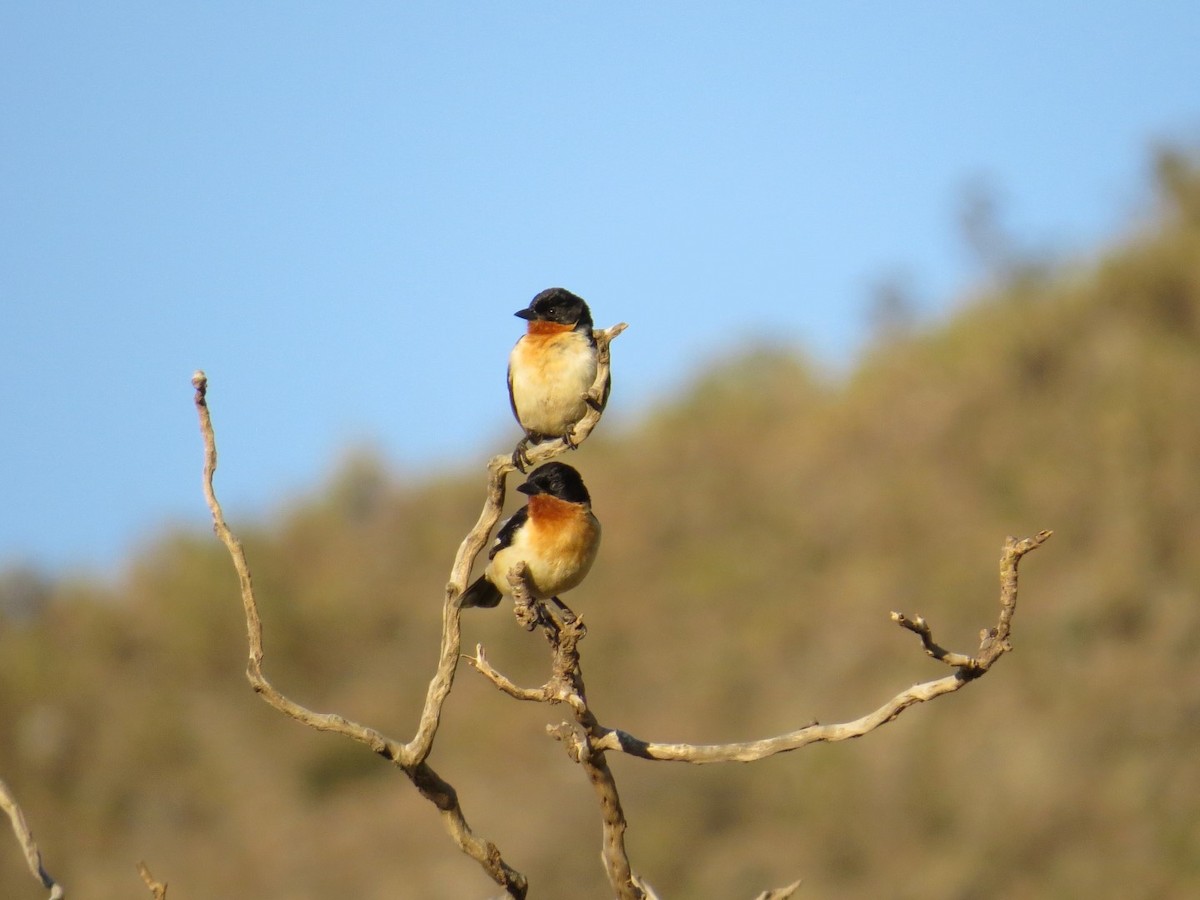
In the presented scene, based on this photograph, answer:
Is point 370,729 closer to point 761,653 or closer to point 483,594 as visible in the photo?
point 483,594

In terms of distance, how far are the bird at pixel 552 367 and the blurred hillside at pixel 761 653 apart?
10.5 meters

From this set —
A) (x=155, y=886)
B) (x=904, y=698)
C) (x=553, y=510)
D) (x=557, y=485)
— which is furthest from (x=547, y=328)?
(x=155, y=886)

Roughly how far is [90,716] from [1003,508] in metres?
14.0

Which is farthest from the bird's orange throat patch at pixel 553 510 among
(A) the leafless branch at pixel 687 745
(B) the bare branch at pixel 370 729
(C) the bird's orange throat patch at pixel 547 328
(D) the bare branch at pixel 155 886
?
(D) the bare branch at pixel 155 886

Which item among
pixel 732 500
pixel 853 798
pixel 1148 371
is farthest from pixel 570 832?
pixel 1148 371

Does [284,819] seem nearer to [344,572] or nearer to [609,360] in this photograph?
[344,572]

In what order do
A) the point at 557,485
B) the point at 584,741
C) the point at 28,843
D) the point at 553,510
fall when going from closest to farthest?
the point at 28,843, the point at 584,741, the point at 553,510, the point at 557,485

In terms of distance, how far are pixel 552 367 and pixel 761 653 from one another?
13.7m

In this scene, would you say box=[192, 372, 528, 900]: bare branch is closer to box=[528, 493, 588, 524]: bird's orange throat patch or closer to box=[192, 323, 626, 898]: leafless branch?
box=[192, 323, 626, 898]: leafless branch

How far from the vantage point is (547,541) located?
5484 millimetres

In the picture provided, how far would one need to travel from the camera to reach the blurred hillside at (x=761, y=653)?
15.9 m

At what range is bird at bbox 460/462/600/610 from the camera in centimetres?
546

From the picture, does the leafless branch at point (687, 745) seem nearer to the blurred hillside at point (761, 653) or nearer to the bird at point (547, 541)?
the bird at point (547, 541)

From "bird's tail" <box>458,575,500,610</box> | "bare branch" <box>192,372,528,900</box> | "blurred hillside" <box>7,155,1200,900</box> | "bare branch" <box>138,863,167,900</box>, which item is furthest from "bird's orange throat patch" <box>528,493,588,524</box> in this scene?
"blurred hillside" <box>7,155,1200,900</box>
